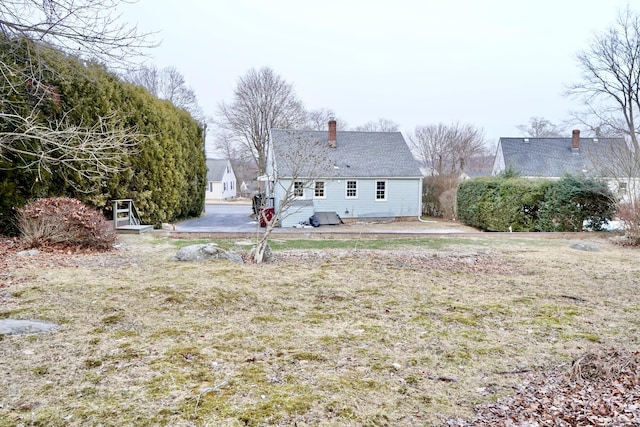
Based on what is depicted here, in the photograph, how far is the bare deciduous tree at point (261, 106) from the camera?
3108 cm

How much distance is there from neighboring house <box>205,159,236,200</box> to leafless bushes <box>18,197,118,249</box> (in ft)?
117

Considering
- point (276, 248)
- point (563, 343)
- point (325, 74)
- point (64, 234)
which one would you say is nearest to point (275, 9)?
point (276, 248)

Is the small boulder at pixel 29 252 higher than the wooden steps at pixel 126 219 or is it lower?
lower

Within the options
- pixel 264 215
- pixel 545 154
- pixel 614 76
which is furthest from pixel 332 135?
pixel 614 76

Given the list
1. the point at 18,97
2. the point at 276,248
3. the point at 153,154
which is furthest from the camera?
the point at 153,154

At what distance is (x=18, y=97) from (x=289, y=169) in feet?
39.0

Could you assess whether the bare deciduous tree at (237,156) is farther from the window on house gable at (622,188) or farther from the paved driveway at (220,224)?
the window on house gable at (622,188)

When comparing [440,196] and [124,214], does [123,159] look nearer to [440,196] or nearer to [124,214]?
[124,214]

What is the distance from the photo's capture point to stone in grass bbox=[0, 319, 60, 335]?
3.44 meters

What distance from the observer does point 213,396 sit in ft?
8.18

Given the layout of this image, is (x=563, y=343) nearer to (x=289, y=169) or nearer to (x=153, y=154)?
(x=153, y=154)

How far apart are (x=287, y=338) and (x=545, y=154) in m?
29.0

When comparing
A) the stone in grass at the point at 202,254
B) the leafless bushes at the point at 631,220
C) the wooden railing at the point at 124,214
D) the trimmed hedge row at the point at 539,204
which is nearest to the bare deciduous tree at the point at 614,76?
the trimmed hedge row at the point at 539,204

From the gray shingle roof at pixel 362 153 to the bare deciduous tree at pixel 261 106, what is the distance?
9.01 metres
